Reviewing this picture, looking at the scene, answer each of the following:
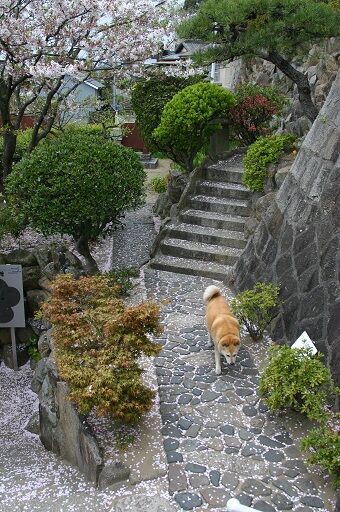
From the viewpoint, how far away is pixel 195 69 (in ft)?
47.1

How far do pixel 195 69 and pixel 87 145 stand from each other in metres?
5.95

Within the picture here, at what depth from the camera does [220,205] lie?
11.6m

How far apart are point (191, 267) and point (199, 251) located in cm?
47

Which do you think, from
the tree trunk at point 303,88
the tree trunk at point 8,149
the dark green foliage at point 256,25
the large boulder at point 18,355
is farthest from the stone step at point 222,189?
the large boulder at point 18,355

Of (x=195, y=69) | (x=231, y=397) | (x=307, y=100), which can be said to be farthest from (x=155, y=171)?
(x=231, y=397)

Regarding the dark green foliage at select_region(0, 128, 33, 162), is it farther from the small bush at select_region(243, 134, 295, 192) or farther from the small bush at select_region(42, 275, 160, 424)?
the small bush at select_region(42, 275, 160, 424)

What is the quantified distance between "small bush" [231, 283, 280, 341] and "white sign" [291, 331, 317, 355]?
1.02m

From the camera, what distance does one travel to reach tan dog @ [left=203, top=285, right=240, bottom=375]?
6742 mm

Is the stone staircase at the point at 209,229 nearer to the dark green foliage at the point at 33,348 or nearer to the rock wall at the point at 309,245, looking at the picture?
the rock wall at the point at 309,245

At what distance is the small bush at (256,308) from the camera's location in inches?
307

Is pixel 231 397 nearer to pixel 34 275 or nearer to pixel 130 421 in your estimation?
pixel 130 421

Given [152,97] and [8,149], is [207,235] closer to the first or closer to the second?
[152,97]

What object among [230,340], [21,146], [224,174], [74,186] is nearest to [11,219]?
[74,186]

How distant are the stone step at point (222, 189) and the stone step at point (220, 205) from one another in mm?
126
